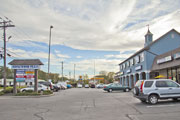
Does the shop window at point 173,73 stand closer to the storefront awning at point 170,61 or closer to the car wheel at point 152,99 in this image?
the storefront awning at point 170,61

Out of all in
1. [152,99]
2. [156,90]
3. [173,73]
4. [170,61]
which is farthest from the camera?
[173,73]

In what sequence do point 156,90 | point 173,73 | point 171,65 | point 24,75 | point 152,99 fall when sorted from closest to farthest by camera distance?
point 152,99 < point 156,90 < point 171,65 < point 24,75 < point 173,73

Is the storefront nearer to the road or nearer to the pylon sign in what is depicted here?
the road

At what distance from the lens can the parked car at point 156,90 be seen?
13.0 meters

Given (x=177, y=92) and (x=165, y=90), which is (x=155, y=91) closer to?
(x=165, y=90)

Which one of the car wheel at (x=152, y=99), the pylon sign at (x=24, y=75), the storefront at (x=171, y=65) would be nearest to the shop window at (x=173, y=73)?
the storefront at (x=171, y=65)

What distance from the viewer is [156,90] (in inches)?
515

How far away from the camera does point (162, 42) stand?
33594 millimetres

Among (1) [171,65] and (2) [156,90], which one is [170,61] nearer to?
(1) [171,65]

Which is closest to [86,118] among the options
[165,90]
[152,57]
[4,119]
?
[4,119]

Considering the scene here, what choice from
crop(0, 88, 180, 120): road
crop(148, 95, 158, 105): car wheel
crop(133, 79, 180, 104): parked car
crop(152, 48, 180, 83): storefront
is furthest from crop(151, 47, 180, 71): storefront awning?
crop(148, 95, 158, 105): car wheel

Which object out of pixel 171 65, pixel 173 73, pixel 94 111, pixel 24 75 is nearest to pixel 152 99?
pixel 94 111

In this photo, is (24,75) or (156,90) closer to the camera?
(156,90)

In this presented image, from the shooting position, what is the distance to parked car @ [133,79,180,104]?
12984 millimetres
